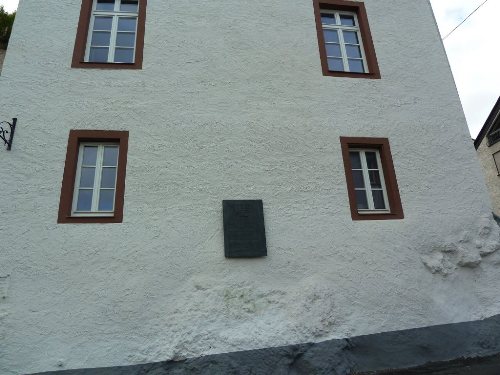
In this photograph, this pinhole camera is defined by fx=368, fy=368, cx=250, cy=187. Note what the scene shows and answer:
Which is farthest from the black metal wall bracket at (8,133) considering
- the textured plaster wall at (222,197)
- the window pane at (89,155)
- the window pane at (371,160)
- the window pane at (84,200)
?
the window pane at (371,160)

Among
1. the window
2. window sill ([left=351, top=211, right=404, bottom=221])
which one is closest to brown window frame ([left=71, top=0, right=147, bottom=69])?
window sill ([left=351, top=211, right=404, bottom=221])

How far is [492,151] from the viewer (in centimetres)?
1562

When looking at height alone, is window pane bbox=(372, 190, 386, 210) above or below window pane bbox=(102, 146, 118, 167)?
below

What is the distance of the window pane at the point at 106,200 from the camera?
18.3 feet

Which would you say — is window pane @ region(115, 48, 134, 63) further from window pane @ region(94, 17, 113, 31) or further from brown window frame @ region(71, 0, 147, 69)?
window pane @ region(94, 17, 113, 31)

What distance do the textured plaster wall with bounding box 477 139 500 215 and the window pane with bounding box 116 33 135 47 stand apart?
14.8 m

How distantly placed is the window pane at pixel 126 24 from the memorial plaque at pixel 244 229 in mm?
3858

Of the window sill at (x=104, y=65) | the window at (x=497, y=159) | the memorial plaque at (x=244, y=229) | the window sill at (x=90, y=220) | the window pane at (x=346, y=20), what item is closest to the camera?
the window sill at (x=90, y=220)

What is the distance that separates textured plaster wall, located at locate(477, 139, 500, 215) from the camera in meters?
15.0

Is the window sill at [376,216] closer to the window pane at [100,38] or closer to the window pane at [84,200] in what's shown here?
the window pane at [84,200]

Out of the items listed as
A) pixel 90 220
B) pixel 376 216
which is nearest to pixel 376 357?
pixel 376 216

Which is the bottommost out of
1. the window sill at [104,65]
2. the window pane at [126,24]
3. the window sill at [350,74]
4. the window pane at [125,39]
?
the window sill at [104,65]

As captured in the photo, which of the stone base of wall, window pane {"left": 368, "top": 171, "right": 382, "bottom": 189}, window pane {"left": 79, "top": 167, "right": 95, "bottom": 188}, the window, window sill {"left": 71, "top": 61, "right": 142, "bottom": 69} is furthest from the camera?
the window

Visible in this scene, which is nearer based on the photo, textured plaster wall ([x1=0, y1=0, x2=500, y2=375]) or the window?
textured plaster wall ([x1=0, y1=0, x2=500, y2=375])
